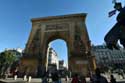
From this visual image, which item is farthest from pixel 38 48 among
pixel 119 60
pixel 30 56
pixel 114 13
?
pixel 119 60

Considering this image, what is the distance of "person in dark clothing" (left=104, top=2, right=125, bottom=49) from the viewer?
21.1 feet

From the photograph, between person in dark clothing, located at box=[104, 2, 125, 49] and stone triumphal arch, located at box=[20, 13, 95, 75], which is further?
stone triumphal arch, located at box=[20, 13, 95, 75]

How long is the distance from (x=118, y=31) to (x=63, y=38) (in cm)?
2958

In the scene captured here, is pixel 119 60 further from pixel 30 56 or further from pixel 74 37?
pixel 30 56

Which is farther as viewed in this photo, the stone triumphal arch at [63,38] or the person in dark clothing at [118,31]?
the stone triumphal arch at [63,38]

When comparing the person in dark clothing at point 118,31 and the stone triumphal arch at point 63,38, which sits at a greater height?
the stone triumphal arch at point 63,38

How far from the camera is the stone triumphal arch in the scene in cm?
3203

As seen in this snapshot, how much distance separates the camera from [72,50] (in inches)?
1320

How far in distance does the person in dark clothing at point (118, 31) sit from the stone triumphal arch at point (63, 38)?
2466 centimetres

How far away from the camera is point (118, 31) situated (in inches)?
263

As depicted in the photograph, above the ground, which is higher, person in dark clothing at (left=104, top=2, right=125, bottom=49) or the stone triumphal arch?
the stone triumphal arch

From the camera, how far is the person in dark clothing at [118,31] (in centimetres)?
643

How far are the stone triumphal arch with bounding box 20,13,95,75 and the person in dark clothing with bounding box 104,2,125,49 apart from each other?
2466 centimetres

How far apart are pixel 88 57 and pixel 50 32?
422 inches
